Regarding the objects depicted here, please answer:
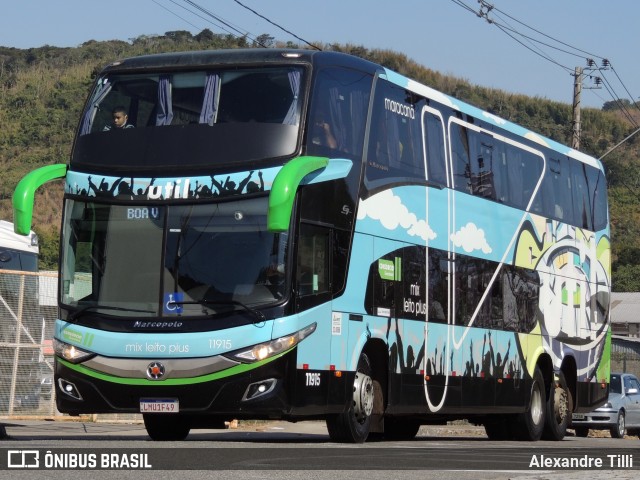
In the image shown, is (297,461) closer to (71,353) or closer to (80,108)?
(71,353)

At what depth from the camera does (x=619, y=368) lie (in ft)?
172

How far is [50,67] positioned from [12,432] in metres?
88.4

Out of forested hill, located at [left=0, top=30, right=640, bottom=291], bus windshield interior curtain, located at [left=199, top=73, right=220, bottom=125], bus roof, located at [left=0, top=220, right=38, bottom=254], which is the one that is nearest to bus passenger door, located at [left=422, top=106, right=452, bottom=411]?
bus windshield interior curtain, located at [left=199, top=73, right=220, bottom=125]

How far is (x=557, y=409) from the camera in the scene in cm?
2380

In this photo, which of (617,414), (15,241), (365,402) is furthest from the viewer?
(617,414)

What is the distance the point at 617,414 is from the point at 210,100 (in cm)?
1918

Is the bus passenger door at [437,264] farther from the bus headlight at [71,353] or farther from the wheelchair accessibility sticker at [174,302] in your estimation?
the bus headlight at [71,353]

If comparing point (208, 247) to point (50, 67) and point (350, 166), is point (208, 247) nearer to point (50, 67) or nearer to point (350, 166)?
point (350, 166)

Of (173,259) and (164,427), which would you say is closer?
(173,259)

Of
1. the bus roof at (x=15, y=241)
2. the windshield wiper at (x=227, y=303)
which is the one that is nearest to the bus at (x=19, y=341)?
the bus roof at (x=15, y=241)

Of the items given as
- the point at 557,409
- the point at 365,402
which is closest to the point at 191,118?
the point at 365,402

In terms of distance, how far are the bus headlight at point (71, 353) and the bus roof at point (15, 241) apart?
11283 millimetres

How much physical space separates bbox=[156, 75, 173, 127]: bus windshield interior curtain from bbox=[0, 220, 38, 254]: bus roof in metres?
11.1

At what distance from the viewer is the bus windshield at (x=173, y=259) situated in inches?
603
